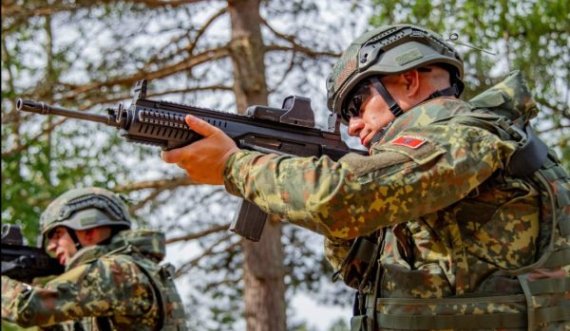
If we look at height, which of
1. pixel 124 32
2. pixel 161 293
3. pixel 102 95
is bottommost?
pixel 161 293

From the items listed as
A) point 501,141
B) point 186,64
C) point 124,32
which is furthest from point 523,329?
point 124,32

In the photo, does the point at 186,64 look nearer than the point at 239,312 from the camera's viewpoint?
Yes

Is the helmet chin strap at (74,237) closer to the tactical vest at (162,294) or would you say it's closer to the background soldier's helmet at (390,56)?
the tactical vest at (162,294)

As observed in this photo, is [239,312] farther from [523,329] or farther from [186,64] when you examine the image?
[523,329]

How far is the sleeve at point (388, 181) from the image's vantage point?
3.16 meters

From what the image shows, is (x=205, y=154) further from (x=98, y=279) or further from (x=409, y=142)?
(x=98, y=279)

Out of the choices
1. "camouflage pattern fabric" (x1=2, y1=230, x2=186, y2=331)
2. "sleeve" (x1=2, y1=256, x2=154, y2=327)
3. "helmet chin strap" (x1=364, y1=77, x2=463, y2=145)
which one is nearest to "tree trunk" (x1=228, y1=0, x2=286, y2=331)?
"camouflage pattern fabric" (x1=2, y1=230, x2=186, y2=331)

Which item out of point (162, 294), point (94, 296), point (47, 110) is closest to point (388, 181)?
point (47, 110)

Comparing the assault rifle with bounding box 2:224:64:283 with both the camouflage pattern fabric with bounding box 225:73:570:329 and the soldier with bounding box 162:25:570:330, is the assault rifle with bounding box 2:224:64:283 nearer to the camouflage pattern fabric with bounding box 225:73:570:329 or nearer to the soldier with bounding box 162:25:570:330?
the soldier with bounding box 162:25:570:330

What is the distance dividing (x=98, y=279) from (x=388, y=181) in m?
4.02

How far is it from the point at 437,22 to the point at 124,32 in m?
4.08

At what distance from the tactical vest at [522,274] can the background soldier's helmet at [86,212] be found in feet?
13.8

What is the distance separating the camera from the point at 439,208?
3.23 meters

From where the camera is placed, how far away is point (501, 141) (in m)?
3.29
